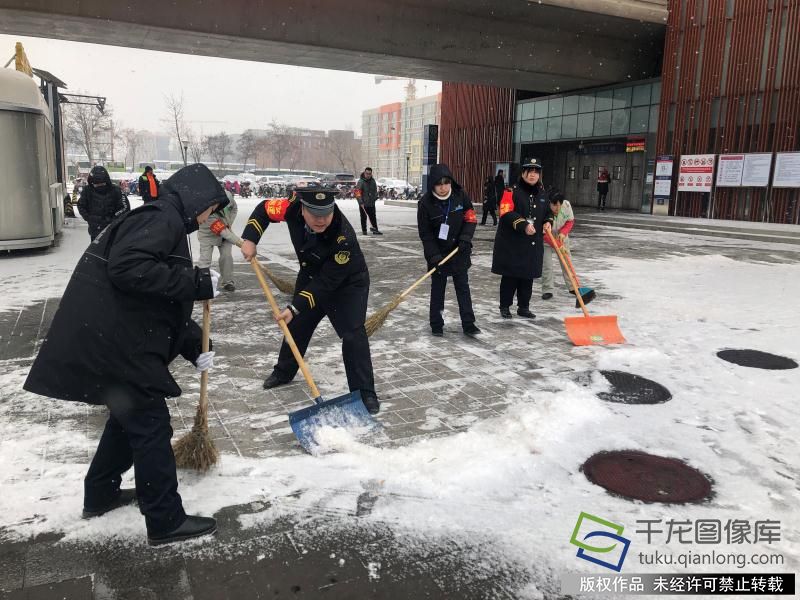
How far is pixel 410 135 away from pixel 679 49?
9569 cm

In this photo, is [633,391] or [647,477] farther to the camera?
[633,391]

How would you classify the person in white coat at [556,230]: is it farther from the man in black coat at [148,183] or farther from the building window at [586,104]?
the building window at [586,104]

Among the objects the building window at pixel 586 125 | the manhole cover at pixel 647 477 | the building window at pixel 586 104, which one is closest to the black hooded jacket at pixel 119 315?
the manhole cover at pixel 647 477

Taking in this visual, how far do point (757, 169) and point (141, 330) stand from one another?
22090 millimetres

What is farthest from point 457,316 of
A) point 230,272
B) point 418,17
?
point 418,17

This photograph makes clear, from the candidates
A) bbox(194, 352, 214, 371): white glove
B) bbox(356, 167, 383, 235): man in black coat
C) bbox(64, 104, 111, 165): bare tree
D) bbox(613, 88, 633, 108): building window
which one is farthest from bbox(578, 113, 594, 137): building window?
bbox(64, 104, 111, 165): bare tree

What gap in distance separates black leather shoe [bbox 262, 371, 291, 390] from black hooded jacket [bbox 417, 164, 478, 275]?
2244mm

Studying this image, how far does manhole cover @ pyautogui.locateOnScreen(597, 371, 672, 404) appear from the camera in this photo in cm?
472

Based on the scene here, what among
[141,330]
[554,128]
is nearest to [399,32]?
[554,128]

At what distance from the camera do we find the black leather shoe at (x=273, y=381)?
16.0 feet

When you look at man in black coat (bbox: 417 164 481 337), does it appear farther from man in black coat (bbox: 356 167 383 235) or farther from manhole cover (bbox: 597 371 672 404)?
man in black coat (bbox: 356 167 383 235)

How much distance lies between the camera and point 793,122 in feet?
62.3

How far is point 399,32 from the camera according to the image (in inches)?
734

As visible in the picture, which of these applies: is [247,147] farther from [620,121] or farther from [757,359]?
[757,359]
